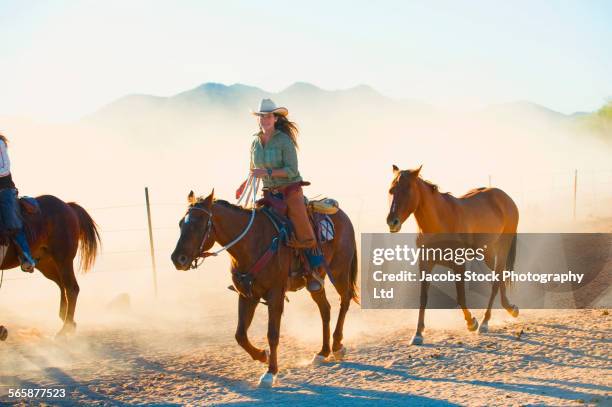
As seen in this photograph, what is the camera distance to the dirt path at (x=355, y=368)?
679cm

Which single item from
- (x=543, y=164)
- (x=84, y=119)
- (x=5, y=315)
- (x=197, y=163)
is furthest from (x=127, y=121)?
(x=5, y=315)

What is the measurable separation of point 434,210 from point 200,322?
15.2 ft

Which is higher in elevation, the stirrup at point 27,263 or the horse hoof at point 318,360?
the stirrup at point 27,263

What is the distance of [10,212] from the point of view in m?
8.95

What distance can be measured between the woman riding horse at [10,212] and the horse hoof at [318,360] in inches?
169

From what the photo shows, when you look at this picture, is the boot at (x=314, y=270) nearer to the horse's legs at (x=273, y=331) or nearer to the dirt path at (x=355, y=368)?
the horse's legs at (x=273, y=331)

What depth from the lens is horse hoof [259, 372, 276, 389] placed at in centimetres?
716

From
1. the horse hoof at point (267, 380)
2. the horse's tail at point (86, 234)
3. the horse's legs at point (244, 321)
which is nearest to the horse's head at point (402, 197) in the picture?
the horse's legs at point (244, 321)

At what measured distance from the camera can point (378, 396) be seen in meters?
6.75

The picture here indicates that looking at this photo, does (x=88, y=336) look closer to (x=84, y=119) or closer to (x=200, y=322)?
(x=200, y=322)

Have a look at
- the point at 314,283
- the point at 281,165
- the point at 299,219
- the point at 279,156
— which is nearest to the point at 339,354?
the point at 314,283

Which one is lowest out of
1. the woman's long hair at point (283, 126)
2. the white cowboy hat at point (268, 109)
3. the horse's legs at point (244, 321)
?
the horse's legs at point (244, 321)

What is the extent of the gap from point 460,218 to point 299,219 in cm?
319

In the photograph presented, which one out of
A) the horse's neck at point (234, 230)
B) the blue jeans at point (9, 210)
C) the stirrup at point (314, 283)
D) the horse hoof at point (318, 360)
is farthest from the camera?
the blue jeans at point (9, 210)
